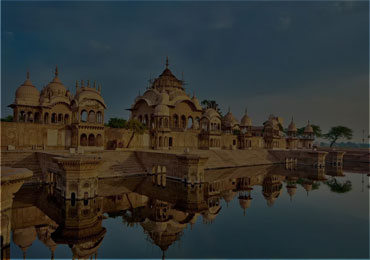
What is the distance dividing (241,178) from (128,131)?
43.7ft

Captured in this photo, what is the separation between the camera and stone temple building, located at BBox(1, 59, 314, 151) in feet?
69.7

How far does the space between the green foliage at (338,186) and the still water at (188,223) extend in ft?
5.01

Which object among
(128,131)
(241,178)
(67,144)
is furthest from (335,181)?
(67,144)

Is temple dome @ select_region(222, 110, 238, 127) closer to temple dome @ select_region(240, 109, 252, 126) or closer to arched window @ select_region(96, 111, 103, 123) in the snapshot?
temple dome @ select_region(240, 109, 252, 126)

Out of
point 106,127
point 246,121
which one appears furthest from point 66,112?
point 246,121

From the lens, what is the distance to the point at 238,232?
358 inches

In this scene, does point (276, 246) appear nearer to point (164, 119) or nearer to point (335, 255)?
point (335, 255)

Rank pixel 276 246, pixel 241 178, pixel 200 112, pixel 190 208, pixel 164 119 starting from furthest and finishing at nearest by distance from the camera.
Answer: pixel 200 112 → pixel 164 119 → pixel 241 178 → pixel 190 208 → pixel 276 246

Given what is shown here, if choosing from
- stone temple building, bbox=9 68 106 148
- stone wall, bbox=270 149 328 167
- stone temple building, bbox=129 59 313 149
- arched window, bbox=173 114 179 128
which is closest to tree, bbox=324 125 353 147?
stone temple building, bbox=129 59 313 149

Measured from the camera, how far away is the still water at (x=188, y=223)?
298 inches

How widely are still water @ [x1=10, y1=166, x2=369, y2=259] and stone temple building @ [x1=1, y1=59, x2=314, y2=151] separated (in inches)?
338

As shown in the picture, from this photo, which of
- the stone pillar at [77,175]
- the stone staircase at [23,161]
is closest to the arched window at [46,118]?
the stone staircase at [23,161]

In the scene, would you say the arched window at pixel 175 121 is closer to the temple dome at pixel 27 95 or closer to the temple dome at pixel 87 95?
the temple dome at pixel 87 95

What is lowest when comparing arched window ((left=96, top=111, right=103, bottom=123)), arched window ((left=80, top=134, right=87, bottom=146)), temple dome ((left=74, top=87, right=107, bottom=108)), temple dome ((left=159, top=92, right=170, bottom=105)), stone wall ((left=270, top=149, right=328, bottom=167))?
stone wall ((left=270, top=149, right=328, bottom=167))
